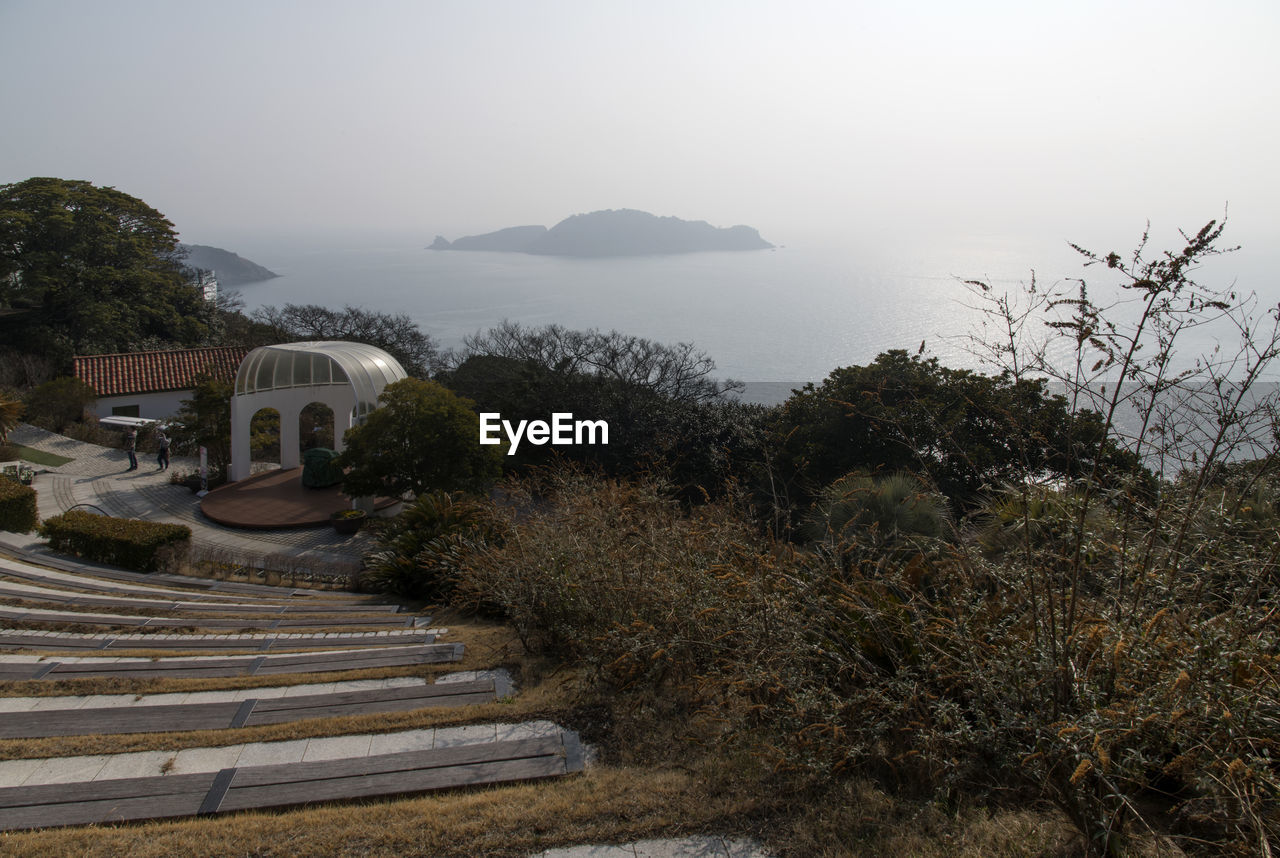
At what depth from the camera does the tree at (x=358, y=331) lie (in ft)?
107

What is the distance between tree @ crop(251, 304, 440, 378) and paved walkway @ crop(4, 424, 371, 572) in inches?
477

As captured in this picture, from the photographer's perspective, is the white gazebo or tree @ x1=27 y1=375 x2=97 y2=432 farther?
tree @ x1=27 y1=375 x2=97 y2=432

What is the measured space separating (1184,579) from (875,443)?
42.2 ft

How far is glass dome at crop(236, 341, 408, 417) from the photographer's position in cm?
1880

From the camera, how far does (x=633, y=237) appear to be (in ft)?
412

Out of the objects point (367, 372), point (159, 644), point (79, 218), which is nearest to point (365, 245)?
point (79, 218)

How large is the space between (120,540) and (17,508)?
9.30ft

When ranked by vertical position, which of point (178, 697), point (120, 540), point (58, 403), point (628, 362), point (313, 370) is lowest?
point (120, 540)

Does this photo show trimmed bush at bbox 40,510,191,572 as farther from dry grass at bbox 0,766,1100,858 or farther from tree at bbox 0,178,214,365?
tree at bbox 0,178,214,365

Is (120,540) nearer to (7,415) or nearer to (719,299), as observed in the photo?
(7,415)

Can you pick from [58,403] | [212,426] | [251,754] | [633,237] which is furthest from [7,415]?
[633,237]

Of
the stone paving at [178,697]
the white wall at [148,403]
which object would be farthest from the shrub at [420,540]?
the white wall at [148,403]

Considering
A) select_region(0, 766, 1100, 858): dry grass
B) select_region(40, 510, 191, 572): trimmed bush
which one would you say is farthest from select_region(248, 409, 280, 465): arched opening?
select_region(0, 766, 1100, 858): dry grass

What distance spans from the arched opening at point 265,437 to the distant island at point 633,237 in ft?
335
